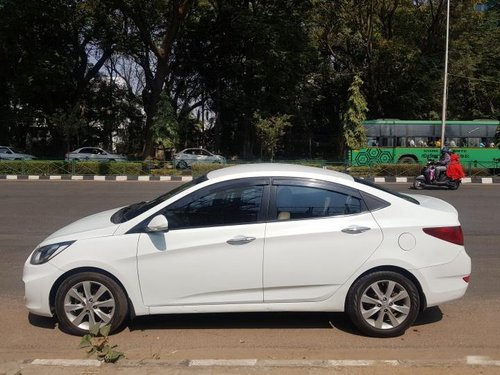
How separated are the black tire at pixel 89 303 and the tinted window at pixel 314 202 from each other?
1634 mm

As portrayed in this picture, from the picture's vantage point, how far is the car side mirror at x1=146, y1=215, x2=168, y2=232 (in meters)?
4.71

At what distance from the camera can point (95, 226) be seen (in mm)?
5016

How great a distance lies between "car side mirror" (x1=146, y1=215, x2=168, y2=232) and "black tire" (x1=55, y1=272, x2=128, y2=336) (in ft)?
1.93

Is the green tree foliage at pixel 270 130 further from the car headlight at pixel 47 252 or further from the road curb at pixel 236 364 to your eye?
the road curb at pixel 236 364

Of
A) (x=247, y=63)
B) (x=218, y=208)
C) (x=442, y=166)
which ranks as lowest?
(x=218, y=208)

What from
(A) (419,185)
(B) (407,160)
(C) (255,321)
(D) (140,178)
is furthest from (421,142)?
(C) (255,321)

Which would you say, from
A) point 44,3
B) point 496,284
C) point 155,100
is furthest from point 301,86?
point 496,284

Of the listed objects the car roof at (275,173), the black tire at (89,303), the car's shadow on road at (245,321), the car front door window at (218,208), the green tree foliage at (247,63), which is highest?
the green tree foliage at (247,63)

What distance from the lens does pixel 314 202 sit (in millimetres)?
4941

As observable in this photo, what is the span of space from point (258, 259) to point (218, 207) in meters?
0.59

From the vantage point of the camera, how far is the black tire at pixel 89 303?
15.6 ft

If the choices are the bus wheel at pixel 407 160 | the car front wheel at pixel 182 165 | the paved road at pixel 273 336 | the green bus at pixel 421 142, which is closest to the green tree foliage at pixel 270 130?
the green bus at pixel 421 142

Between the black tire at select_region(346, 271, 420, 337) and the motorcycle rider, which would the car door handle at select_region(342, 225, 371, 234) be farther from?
the motorcycle rider

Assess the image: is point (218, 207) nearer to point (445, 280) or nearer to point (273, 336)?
point (273, 336)
